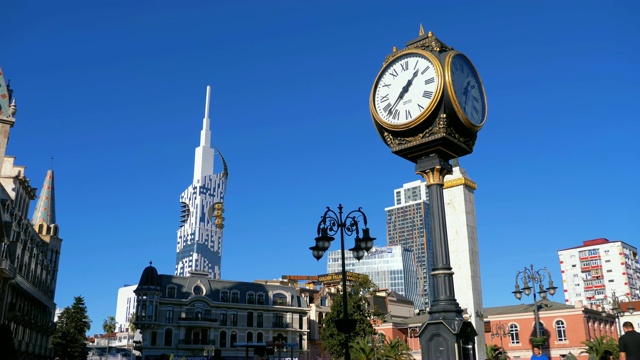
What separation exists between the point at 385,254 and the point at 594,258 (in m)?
72.4

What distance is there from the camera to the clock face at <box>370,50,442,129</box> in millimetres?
13461

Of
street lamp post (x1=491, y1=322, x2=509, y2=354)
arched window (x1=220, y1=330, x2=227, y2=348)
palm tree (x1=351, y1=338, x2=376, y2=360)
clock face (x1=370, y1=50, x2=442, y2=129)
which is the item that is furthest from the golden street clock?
arched window (x1=220, y1=330, x2=227, y2=348)

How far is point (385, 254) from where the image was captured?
604 feet

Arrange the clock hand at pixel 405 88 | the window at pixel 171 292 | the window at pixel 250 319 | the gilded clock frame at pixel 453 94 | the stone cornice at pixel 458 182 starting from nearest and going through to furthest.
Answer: the gilded clock frame at pixel 453 94 < the clock hand at pixel 405 88 < the stone cornice at pixel 458 182 < the window at pixel 171 292 < the window at pixel 250 319

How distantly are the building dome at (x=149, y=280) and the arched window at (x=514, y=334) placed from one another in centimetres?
3916

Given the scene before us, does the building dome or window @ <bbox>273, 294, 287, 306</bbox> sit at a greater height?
the building dome

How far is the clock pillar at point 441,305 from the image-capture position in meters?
12.1

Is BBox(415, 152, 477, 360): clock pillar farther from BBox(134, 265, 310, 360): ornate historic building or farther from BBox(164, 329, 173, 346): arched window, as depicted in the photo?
BBox(164, 329, 173, 346): arched window

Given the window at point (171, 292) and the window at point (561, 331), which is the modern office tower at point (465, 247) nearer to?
the window at point (561, 331)

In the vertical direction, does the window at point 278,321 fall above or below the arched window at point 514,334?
above

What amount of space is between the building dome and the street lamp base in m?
55.9

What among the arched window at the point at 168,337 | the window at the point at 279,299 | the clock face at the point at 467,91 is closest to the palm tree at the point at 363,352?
the clock face at the point at 467,91

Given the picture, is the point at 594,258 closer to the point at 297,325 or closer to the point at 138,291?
the point at 297,325

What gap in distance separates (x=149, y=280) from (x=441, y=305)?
56.8 m
